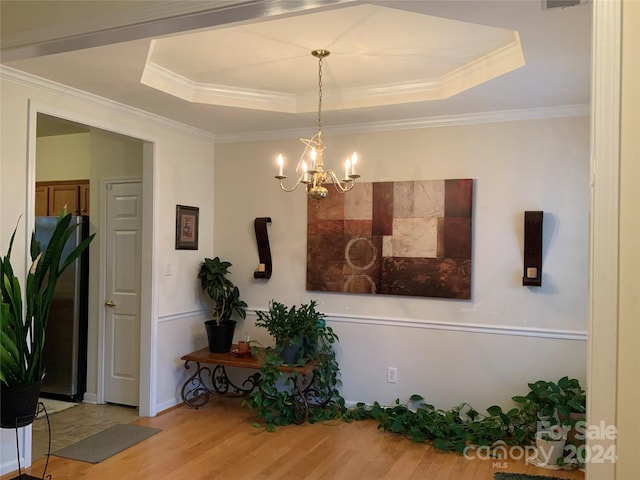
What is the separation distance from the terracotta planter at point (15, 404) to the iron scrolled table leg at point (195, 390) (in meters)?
1.72

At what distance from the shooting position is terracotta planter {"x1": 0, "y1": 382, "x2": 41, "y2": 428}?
8.54ft

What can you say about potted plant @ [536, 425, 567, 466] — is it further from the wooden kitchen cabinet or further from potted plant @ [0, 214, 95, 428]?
the wooden kitchen cabinet

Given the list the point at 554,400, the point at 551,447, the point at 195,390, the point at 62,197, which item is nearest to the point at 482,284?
the point at 554,400

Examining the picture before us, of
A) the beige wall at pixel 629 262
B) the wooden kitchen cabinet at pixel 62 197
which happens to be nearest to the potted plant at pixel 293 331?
the wooden kitchen cabinet at pixel 62 197

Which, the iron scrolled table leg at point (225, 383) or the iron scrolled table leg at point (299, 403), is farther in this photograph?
the iron scrolled table leg at point (225, 383)

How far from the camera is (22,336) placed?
8.71ft

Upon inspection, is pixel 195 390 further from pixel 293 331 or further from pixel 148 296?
pixel 293 331

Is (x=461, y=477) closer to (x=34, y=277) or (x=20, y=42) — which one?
(x=34, y=277)

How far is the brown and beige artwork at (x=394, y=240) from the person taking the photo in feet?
12.8

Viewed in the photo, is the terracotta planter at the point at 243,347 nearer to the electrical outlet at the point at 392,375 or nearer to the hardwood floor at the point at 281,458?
the hardwood floor at the point at 281,458

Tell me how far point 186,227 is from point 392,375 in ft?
7.01

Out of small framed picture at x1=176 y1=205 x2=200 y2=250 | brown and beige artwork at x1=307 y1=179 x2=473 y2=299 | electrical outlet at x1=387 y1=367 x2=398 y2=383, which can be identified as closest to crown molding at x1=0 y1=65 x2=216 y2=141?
small framed picture at x1=176 y1=205 x2=200 y2=250

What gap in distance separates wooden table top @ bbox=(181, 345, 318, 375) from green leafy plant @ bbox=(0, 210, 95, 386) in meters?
1.49

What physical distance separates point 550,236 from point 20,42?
337cm
